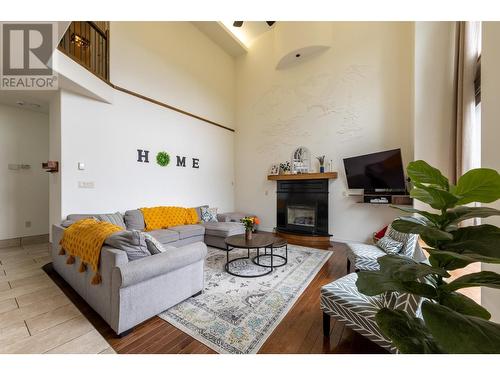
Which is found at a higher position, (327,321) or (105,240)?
(105,240)

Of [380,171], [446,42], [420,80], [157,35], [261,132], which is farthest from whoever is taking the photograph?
[261,132]

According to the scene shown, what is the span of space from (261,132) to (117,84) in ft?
11.8

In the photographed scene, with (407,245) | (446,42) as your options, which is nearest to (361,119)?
(446,42)

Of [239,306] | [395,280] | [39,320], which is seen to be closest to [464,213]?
[395,280]

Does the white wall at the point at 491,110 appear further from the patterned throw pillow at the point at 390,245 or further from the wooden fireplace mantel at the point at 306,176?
the wooden fireplace mantel at the point at 306,176

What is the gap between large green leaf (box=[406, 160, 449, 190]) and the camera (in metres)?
0.74

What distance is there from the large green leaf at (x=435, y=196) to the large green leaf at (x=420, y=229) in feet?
0.27

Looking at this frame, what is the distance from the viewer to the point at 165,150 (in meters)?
4.75

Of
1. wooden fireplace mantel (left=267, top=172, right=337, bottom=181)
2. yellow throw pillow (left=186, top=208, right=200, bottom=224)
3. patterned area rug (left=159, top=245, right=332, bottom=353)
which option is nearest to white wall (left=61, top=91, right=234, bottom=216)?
yellow throw pillow (left=186, top=208, right=200, bottom=224)

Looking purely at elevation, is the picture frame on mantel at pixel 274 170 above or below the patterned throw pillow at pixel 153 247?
above

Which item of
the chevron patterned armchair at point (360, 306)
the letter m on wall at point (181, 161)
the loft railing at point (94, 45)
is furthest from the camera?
the letter m on wall at point (181, 161)

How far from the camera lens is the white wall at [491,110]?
1042 mm

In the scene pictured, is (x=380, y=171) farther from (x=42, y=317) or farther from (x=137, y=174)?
(x=42, y=317)

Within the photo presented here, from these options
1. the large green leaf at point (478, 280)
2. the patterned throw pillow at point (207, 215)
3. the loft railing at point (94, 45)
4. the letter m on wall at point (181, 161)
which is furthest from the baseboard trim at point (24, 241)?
the large green leaf at point (478, 280)
